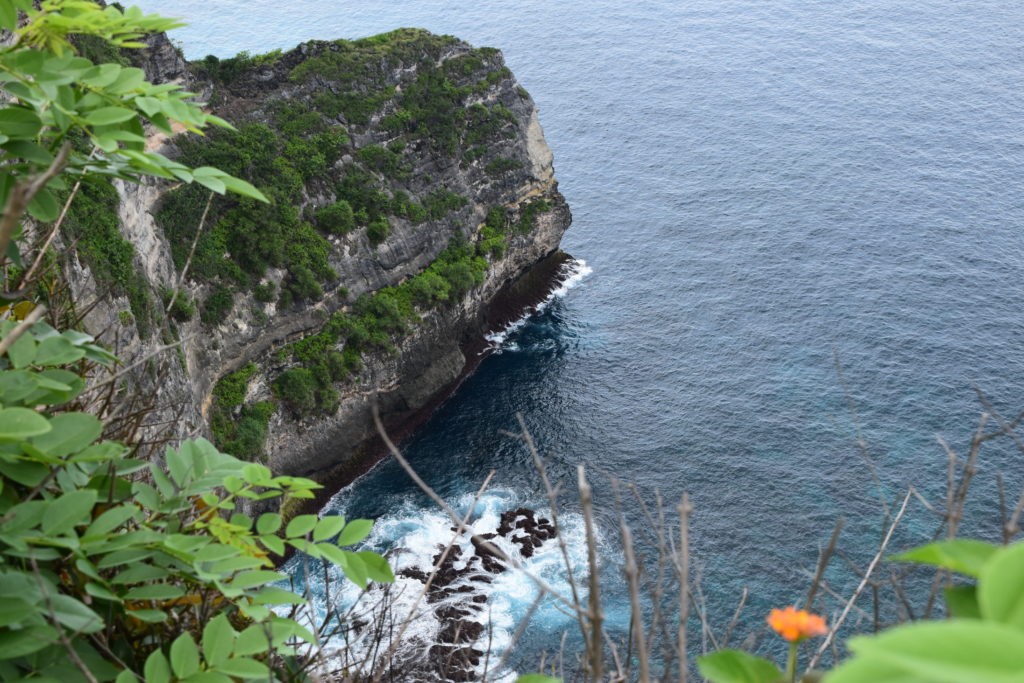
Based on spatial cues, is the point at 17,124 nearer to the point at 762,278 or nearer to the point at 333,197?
the point at 333,197

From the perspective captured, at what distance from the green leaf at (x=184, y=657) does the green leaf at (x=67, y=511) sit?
730mm

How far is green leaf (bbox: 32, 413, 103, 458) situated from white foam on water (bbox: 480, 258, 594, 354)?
58.8 meters

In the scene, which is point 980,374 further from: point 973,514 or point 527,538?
point 527,538

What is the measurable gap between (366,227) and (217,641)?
53.9 m

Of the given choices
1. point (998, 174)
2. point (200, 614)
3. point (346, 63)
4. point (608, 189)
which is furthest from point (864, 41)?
point (200, 614)

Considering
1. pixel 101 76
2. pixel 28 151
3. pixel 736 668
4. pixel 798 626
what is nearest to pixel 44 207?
pixel 28 151

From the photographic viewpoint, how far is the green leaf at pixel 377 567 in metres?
4.66

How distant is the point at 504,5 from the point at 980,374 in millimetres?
82704

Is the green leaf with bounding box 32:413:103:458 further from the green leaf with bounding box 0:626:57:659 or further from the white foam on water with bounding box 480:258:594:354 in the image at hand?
the white foam on water with bounding box 480:258:594:354

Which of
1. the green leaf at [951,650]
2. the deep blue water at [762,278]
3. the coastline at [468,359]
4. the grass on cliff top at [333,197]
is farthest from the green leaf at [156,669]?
the grass on cliff top at [333,197]

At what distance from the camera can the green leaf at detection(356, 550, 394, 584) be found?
466cm

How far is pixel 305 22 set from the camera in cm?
11519

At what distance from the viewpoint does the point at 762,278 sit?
215ft

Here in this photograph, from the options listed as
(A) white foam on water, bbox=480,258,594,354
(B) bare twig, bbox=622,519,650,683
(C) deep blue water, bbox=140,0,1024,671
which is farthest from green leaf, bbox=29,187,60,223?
(A) white foam on water, bbox=480,258,594,354
